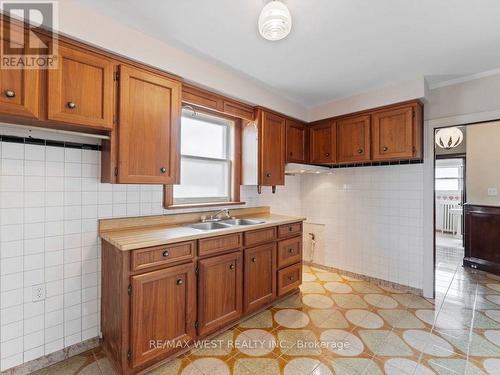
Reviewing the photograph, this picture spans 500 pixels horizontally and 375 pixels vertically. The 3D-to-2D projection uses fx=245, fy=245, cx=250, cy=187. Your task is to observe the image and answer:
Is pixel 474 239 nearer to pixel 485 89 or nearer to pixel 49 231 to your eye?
pixel 485 89

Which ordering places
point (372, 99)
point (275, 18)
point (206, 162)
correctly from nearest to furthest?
1. point (275, 18)
2. point (206, 162)
3. point (372, 99)

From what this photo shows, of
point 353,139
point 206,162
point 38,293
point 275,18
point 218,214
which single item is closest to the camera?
point 275,18

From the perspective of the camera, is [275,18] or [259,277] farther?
[259,277]

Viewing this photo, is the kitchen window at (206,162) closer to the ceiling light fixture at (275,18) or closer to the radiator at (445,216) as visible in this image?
the ceiling light fixture at (275,18)

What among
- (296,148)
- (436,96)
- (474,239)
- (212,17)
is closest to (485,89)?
(436,96)

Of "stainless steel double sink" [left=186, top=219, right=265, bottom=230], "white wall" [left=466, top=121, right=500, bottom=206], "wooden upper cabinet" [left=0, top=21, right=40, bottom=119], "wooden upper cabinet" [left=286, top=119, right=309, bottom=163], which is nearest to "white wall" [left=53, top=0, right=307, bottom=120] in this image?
"wooden upper cabinet" [left=0, top=21, right=40, bottom=119]

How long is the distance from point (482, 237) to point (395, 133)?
2629 mm

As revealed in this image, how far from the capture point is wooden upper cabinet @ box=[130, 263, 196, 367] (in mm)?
1667

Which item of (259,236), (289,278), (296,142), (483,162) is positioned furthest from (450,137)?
(259,236)

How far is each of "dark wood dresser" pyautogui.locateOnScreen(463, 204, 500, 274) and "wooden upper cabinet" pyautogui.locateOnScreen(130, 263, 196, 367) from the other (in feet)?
14.5

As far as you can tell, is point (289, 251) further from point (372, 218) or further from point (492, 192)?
point (492, 192)

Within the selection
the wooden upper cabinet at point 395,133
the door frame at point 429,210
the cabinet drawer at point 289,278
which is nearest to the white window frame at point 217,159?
the cabinet drawer at point 289,278

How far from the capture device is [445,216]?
20.5 ft

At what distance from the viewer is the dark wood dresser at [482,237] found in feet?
12.1
